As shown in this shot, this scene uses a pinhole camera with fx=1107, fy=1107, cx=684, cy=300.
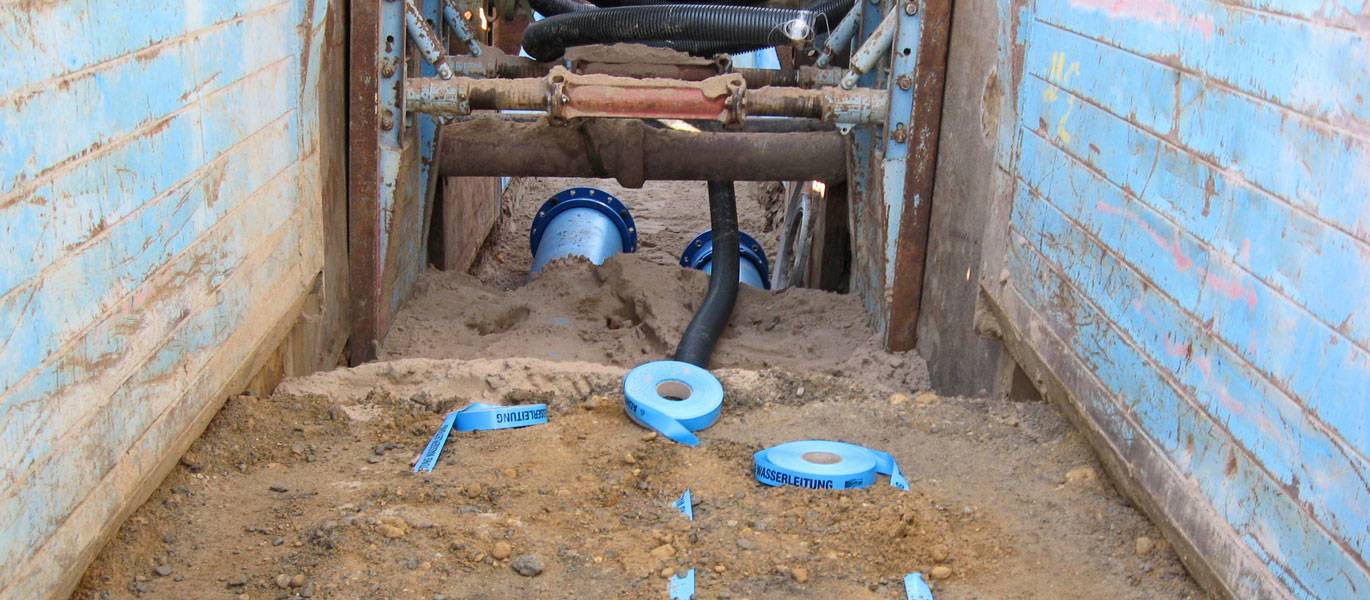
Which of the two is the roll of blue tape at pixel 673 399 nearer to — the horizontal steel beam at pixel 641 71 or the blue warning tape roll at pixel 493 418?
the blue warning tape roll at pixel 493 418

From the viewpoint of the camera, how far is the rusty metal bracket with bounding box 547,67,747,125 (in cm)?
413

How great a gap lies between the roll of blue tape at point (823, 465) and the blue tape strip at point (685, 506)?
221 millimetres

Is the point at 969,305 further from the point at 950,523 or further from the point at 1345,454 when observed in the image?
the point at 1345,454

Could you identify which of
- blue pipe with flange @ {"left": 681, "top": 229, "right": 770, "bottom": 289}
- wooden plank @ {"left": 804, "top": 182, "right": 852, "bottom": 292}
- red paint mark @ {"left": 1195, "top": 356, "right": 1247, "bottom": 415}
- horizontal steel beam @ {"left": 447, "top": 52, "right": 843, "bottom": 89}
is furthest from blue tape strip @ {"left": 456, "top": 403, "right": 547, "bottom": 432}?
blue pipe with flange @ {"left": 681, "top": 229, "right": 770, "bottom": 289}

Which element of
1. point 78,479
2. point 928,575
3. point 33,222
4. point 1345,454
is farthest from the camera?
point 928,575

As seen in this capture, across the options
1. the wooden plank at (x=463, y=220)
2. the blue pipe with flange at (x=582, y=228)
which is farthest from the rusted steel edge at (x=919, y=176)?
the wooden plank at (x=463, y=220)

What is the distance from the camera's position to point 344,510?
2.45 meters

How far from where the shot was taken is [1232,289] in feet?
6.64

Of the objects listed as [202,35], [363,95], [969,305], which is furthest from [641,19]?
[202,35]

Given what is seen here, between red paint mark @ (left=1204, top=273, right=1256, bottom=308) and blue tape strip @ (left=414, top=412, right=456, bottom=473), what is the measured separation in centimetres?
179

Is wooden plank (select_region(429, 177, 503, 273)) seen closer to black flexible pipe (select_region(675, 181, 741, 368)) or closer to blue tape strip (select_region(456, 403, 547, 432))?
black flexible pipe (select_region(675, 181, 741, 368))

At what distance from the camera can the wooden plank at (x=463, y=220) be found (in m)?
5.93

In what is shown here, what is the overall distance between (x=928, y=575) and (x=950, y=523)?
0.82ft

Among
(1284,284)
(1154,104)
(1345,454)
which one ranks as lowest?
(1345,454)
